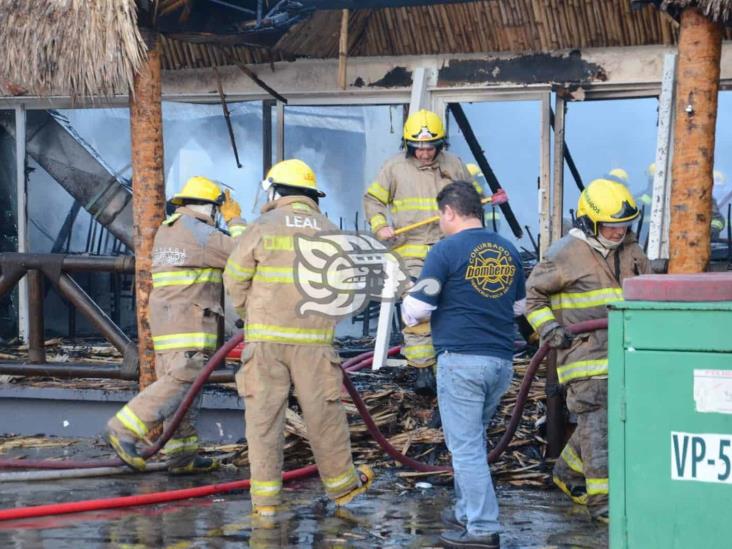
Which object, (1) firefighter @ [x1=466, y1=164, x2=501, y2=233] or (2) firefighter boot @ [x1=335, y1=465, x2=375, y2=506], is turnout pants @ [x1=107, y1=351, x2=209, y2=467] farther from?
(1) firefighter @ [x1=466, y1=164, x2=501, y2=233]

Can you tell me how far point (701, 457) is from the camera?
14.1ft

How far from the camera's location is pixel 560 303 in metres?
6.45

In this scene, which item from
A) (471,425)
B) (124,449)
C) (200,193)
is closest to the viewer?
(471,425)

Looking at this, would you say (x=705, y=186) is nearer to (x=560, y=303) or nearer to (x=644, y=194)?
(x=560, y=303)

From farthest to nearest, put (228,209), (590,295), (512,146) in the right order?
(512,146) → (228,209) → (590,295)

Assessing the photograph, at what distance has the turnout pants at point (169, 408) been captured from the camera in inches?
279

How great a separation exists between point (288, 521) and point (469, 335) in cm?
152

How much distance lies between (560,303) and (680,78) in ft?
5.40

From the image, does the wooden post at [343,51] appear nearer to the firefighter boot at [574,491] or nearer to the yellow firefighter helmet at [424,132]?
the yellow firefighter helmet at [424,132]

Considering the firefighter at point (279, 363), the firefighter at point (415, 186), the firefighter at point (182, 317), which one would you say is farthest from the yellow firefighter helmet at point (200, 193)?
the firefighter at point (415, 186)

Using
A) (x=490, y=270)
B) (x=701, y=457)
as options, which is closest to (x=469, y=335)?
(x=490, y=270)

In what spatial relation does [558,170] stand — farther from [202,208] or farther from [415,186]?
[202,208]

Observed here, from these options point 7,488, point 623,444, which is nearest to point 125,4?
point 7,488

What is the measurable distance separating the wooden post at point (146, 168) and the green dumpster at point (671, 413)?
4.24 metres
